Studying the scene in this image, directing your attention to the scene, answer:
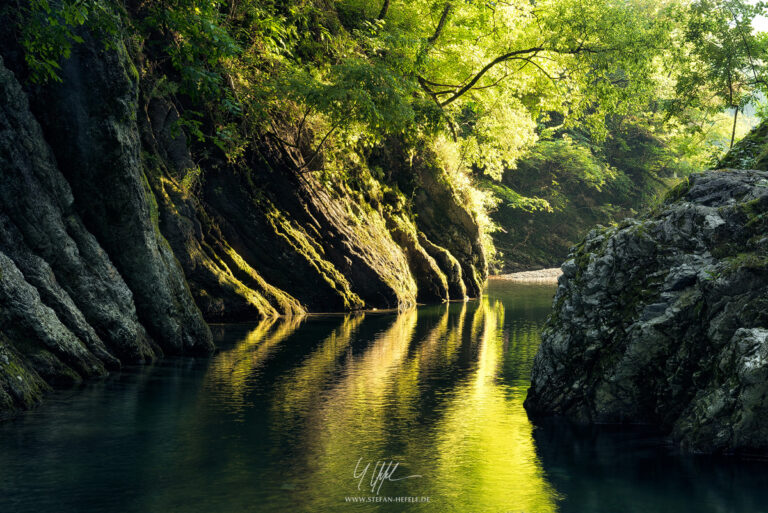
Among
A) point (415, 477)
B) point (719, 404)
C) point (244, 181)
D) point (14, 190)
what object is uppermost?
point (244, 181)

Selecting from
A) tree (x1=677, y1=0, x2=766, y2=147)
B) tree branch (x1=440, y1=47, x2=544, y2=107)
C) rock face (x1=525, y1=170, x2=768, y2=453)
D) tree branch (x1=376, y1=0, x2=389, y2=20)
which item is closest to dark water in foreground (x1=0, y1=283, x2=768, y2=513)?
rock face (x1=525, y1=170, x2=768, y2=453)

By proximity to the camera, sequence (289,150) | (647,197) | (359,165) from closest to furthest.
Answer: (289,150) → (359,165) → (647,197)

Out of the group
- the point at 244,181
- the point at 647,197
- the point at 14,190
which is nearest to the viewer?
the point at 14,190

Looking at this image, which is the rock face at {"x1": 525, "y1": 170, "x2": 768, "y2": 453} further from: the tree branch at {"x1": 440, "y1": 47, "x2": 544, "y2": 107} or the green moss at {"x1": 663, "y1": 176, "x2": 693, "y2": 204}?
the tree branch at {"x1": 440, "y1": 47, "x2": 544, "y2": 107}

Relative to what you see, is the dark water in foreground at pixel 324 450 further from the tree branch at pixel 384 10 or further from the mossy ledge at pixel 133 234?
the tree branch at pixel 384 10

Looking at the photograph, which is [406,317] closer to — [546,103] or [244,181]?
[244,181]

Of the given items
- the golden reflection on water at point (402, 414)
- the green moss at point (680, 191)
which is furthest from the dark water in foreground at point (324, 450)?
the green moss at point (680, 191)

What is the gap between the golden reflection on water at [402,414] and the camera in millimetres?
7965

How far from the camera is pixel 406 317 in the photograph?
2406cm

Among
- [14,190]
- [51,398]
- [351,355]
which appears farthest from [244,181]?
[51,398]

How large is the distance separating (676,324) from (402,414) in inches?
167

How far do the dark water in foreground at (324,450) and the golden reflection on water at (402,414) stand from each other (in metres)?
0.03

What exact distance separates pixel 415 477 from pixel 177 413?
173 inches

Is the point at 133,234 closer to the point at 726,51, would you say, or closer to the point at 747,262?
the point at 747,262
